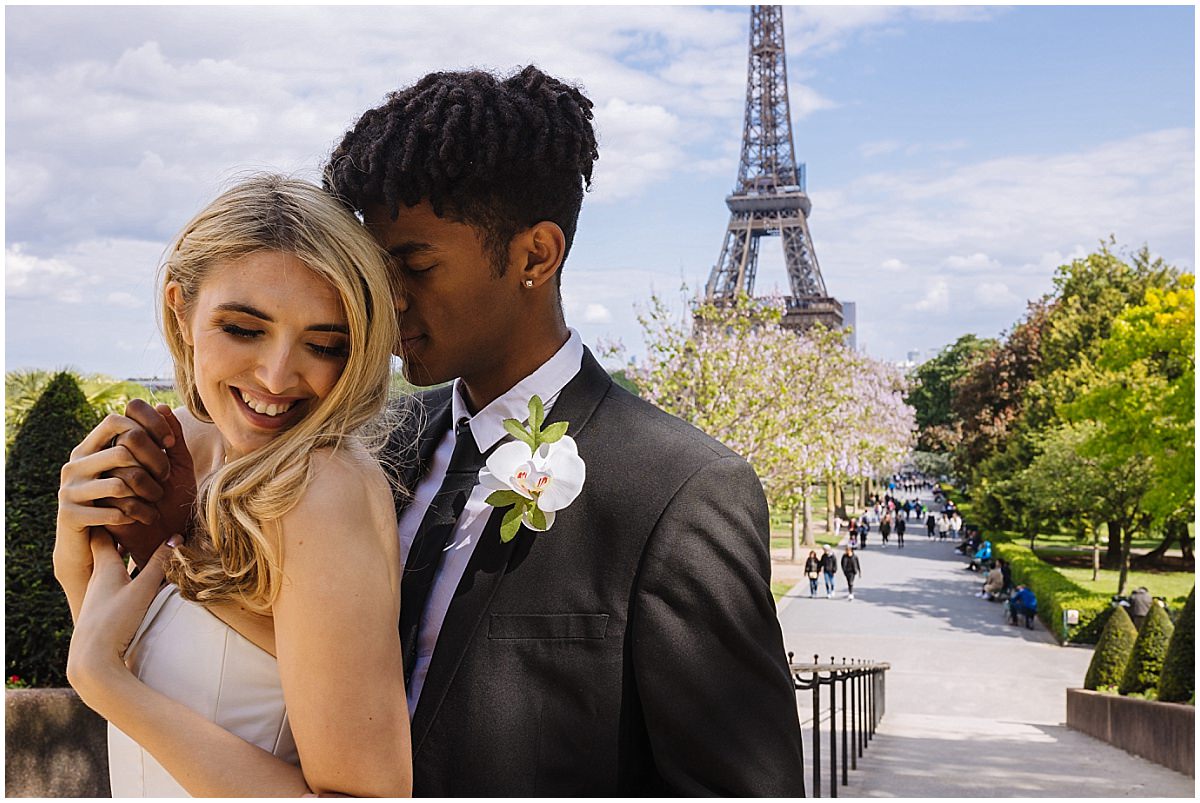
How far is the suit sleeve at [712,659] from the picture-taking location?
2.00 meters

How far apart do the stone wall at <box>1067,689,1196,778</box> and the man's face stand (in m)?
9.33

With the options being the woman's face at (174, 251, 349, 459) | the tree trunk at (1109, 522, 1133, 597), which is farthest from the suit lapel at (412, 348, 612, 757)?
the tree trunk at (1109, 522, 1133, 597)

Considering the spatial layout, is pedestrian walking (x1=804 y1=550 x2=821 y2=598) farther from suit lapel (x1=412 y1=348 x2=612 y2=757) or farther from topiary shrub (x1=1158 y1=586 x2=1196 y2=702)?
suit lapel (x1=412 y1=348 x2=612 y2=757)

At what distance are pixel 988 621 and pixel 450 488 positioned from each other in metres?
22.8

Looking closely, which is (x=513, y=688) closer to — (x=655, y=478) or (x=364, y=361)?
(x=655, y=478)

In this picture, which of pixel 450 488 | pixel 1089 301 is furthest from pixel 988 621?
pixel 450 488

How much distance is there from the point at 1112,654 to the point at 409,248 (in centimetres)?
1387

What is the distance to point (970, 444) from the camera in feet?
140

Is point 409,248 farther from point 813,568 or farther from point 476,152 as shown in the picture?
point 813,568

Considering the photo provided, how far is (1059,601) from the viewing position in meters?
22.4

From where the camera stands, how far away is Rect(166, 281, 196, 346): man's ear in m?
A: 2.16

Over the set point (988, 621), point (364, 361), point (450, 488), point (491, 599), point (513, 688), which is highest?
point (364, 361)

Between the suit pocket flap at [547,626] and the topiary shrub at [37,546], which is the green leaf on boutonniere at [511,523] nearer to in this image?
the suit pocket flap at [547,626]

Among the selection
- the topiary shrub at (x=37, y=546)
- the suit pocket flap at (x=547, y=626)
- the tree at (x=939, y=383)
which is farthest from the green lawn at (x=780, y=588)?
the tree at (x=939, y=383)
